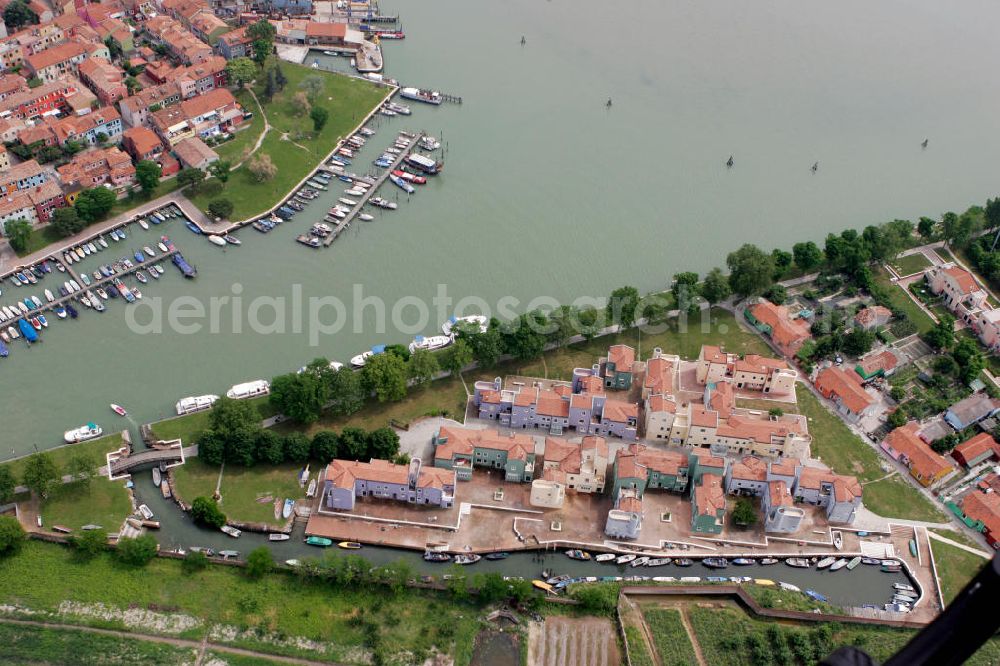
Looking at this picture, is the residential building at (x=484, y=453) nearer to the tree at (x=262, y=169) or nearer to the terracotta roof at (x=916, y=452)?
the terracotta roof at (x=916, y=452)

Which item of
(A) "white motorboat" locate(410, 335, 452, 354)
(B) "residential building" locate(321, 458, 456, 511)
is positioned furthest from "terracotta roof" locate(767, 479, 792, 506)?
(A) "white motorboat" locate(410, 335, 452, 354)

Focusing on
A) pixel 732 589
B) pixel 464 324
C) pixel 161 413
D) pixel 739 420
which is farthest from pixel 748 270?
pixel 161 413

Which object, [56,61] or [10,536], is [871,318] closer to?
[10,536]

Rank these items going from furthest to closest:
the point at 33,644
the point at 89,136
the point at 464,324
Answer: the point at 89,136 → the point at 464,324 → the point at 33,644

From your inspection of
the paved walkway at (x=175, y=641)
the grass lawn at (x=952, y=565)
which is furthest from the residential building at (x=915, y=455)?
the paved walkway at (x=175, y=641)

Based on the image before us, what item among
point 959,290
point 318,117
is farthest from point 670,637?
point 318,117

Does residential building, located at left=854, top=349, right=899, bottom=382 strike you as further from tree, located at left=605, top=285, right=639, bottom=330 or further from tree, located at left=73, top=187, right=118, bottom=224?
tree, located at left=73, top=187, right=118, bottom=224

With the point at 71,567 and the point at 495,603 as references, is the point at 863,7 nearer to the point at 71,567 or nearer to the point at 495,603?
the point at 495,603
